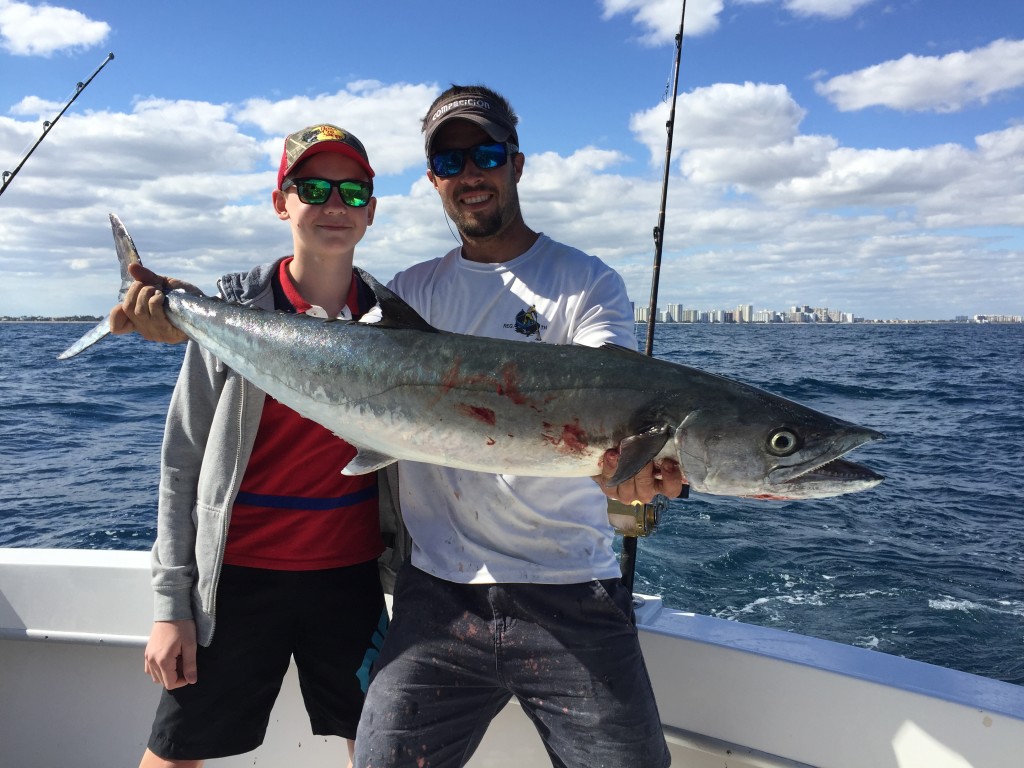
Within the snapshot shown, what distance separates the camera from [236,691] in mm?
2539

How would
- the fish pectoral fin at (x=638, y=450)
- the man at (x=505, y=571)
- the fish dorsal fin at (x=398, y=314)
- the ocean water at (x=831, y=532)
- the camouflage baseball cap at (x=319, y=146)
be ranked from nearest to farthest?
the fish pectoral fin at (x=638, y=450), the man at (x=505, y=571), the fish dorsal fin at (x=398, y=314), the camouflage baseball cap at (x=319, y=146), the ocean water at (x=831, y=532)

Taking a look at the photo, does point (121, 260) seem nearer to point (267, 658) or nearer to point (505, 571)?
point (267, 658)

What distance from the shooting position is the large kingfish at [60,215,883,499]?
2.17 meters

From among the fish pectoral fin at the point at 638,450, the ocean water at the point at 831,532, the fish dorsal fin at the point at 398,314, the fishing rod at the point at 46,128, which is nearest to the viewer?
the fish pectoral fin at the point at 638,450

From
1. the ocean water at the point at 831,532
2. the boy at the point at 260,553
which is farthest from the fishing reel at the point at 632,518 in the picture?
the ocean water at the point at 831,532

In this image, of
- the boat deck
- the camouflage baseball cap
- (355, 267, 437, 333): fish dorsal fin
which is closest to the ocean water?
the boat deck

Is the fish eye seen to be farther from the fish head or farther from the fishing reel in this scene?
the fishing reel

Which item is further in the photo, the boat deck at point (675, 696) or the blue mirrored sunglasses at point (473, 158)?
the blue mirrored sunglasses at point (473, 158)

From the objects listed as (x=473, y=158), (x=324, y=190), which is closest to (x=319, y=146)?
(x=324, y=190)

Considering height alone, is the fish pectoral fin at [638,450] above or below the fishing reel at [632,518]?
above

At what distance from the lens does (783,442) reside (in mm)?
2170

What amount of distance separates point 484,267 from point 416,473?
0.80 metres

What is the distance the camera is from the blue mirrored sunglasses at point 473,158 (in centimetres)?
Answer: 277

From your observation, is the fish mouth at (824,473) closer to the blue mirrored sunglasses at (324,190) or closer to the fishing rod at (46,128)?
the blue mirrored sunglasses at (324,190)
